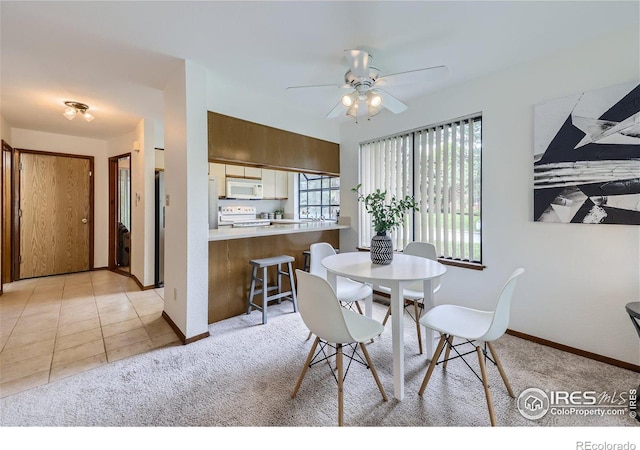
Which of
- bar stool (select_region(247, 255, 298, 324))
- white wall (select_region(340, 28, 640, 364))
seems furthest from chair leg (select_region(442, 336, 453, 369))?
bar stool (select_region(247, 255, 298, 324))

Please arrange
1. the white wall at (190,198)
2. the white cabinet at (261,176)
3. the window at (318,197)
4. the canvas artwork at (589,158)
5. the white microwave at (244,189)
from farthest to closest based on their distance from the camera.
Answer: the window at (318,197)
the white microwave at (244,189)
the white cabinet at (261,176)
the white wall at (190,198)
the canvas artwork at (589,158)

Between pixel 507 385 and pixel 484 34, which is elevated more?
pixel 484 34

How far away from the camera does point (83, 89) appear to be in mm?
→ 2934

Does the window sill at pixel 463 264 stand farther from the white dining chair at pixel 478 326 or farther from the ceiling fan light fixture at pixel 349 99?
the ceiling fan light fixture at pixel 349 99

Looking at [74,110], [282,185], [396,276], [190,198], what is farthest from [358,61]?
[282,185]

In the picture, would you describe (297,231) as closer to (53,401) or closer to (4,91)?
(53,401)

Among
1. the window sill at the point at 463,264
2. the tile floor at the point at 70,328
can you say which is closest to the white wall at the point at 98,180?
the tile floor at the point at 70,328

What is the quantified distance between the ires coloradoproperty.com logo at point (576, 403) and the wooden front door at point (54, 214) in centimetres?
638

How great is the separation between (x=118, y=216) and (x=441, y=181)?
547 cm

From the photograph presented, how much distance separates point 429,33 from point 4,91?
4278mm

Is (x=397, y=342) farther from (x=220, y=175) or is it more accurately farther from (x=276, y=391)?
(x=220, y=175)

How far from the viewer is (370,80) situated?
221 centimetres

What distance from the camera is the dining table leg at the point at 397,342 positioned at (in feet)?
5.67
